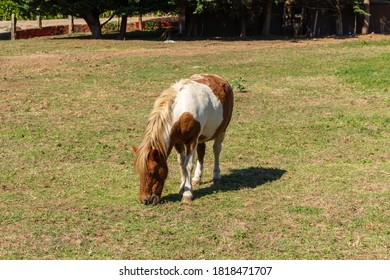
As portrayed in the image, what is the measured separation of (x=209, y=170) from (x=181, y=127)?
6.80 ft

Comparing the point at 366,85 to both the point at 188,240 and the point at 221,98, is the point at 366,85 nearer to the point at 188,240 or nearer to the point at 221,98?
the point at 221,98

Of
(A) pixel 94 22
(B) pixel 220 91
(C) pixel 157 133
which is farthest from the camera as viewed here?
(A) pixel 94 22

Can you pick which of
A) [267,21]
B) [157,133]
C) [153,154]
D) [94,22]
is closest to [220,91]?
[157,133]

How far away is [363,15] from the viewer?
35.9m

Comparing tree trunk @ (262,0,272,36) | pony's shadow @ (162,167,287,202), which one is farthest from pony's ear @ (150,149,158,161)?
tree trunk @ (262,0,272,36)

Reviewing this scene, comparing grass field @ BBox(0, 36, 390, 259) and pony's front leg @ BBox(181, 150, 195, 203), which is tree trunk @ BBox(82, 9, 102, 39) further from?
pony's front leg @ BBox(181, 150, 195, 203)

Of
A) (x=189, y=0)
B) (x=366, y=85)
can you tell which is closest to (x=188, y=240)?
(x=366, y=85)

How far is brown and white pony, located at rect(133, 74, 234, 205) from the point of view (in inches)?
327

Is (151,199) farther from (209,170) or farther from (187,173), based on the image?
(209,170)

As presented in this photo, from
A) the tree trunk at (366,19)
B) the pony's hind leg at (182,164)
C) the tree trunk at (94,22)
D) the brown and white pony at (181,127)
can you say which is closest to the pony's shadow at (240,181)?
the pony's hind leg at (182,164)

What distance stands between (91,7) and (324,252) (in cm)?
2753

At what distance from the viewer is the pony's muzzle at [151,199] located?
8.43 m

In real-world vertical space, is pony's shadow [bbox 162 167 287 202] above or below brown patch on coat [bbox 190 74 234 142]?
below

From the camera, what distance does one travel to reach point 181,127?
8578 millimetres
